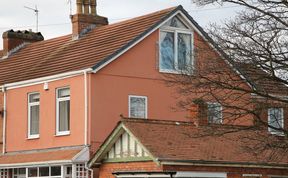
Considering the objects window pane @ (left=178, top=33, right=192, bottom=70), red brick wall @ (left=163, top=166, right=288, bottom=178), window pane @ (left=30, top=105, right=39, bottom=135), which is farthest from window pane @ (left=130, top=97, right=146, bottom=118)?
red brick wall @ (left=163, top=166, right=288, bottom=178)

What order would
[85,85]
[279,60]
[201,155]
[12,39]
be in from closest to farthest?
[279,60] < [201,155] < [85,85] < [12,39]

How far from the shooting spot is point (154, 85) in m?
35.7

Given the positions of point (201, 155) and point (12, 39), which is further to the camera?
point (12, 39)

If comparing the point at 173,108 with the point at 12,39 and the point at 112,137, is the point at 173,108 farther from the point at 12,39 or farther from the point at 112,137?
the point at 12,39

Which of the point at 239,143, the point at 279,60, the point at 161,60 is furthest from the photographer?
the point at 161,60

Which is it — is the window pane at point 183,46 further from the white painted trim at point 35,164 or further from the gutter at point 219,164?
the gutter at point 219,164

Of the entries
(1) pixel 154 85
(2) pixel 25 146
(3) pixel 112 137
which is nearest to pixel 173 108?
(1) pixel 154 85

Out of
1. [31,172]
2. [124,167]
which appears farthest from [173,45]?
[124,167]

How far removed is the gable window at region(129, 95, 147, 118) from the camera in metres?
34.9

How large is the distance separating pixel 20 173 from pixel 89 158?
5157mm

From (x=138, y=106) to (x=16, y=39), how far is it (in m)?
11.3

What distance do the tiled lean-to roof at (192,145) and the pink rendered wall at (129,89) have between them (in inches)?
137

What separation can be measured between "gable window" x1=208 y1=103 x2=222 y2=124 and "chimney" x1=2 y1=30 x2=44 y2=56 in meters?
16.9

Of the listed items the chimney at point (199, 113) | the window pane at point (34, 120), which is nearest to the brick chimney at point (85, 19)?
the window pane at point (34, 120)
